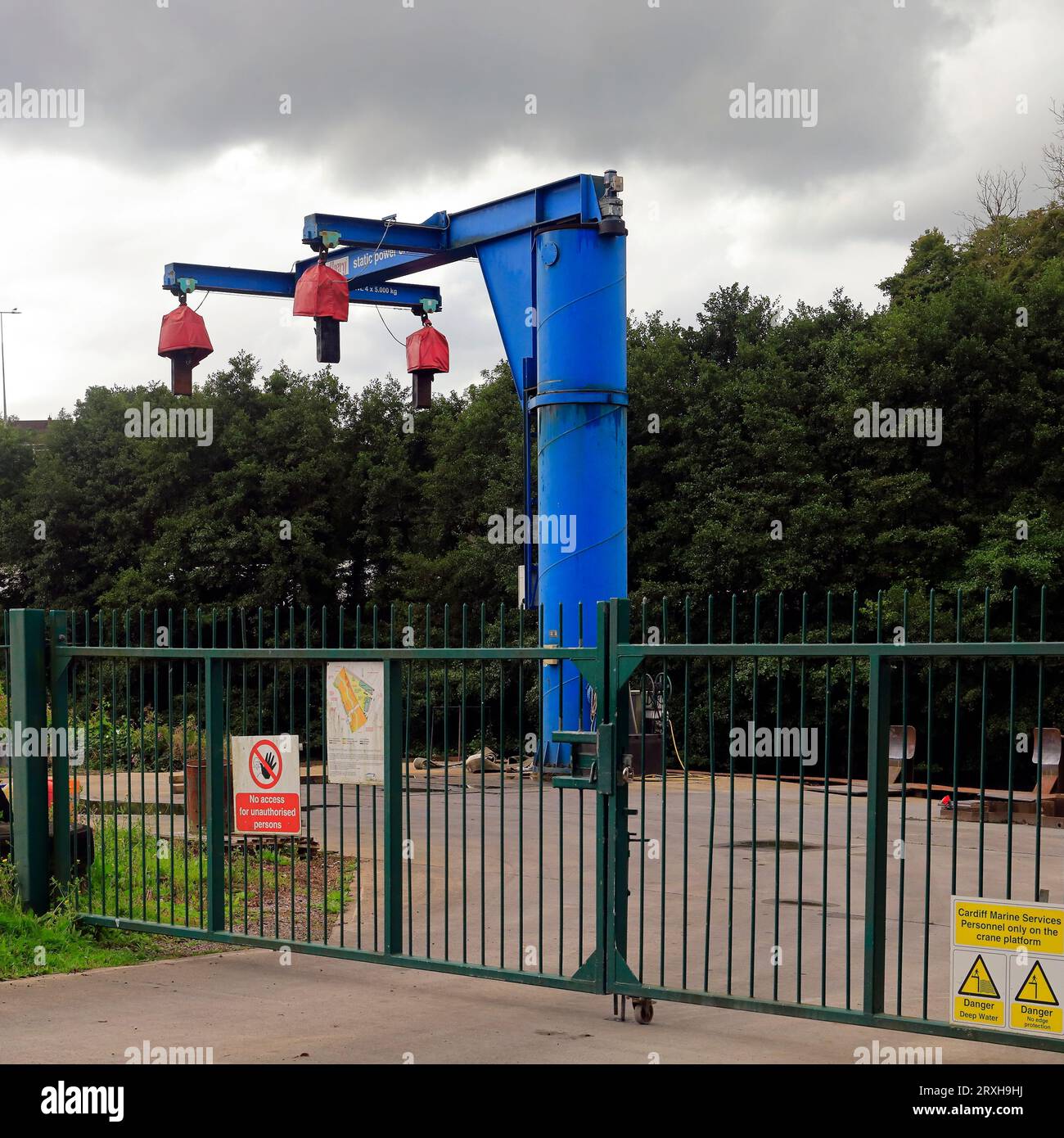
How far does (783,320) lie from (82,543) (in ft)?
76.6

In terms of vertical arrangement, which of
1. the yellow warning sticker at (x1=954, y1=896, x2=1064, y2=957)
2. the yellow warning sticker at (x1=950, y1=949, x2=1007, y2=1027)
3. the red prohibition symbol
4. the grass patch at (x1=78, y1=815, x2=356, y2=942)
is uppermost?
the red prohibition symbol

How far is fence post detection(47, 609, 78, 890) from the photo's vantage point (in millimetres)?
9211

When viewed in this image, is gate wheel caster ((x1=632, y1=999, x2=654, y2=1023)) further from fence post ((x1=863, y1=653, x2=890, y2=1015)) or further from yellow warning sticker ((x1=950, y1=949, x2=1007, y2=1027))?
yellow warning sticker ((x1=950, y1=949, x2=1007, y2=1027))

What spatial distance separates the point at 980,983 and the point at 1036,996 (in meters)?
0.24

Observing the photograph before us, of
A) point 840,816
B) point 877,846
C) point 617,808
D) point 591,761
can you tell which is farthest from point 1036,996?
point 840,816

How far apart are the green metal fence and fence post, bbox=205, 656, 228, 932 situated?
16 mm

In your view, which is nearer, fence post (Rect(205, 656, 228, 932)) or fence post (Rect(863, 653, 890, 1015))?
fence post (Rect(863, 653, 890, 1015))

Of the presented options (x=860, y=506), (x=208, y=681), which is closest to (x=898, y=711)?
(x=860, y=506)

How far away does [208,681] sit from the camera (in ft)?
28.6

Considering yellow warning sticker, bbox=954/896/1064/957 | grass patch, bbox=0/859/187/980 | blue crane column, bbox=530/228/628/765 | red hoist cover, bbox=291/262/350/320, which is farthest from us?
blue crane column, bbox=530/228/628/765

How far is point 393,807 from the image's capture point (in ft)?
26.3

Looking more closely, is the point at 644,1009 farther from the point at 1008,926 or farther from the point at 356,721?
the point at 356,721

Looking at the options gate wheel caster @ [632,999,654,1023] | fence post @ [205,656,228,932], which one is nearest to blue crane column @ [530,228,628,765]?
fence post @ [205,656,228,932]

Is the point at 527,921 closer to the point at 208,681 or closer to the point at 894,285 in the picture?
the point at 208,681
